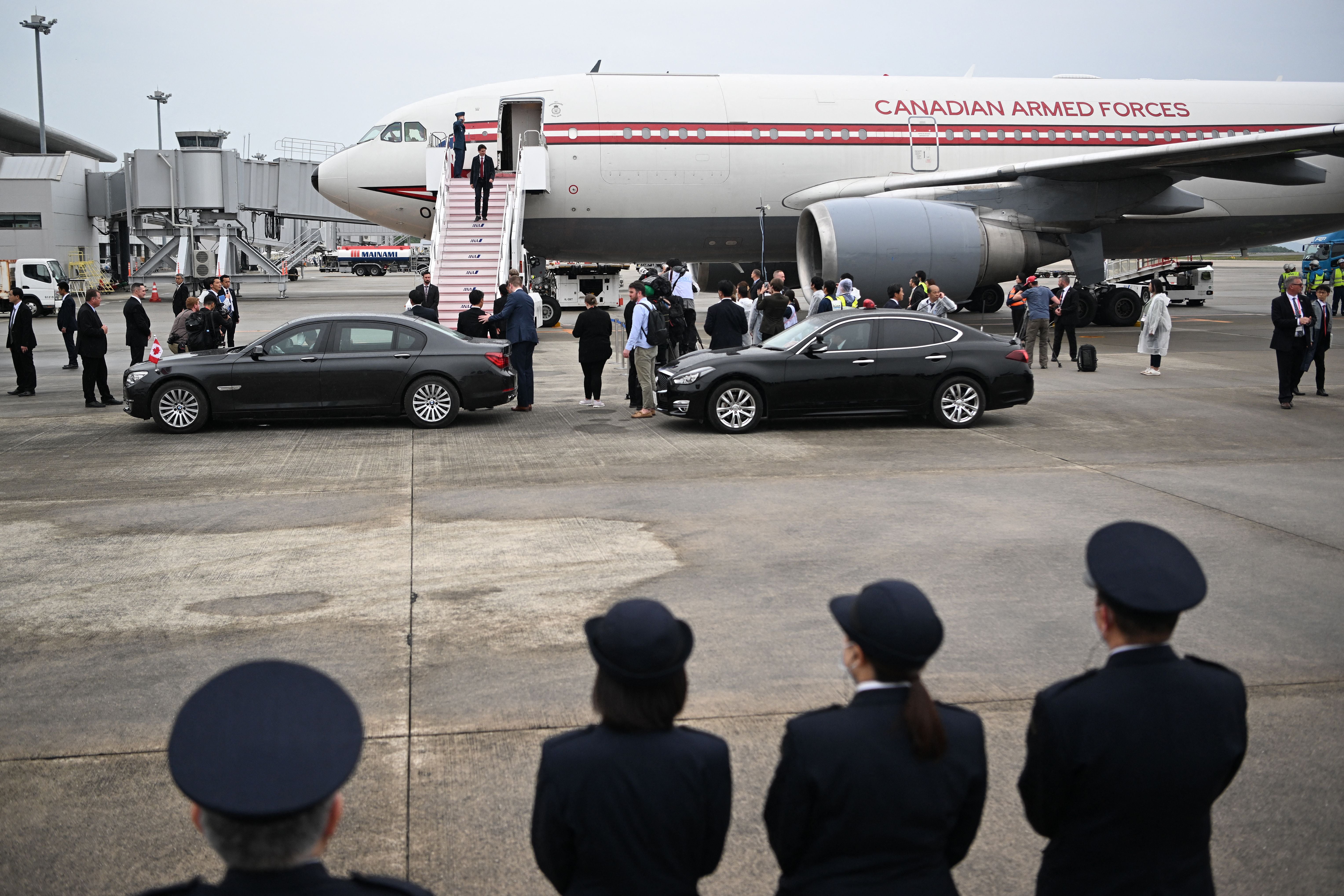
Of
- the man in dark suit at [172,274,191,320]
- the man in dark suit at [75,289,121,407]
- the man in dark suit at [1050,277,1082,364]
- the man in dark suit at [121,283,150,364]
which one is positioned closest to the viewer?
the man in dark suit at [75,289,121,407]

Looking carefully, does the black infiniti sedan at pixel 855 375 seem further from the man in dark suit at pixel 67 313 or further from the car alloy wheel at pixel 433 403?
the man in dark suit at pixel 67 313

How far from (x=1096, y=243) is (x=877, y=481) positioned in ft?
54.9

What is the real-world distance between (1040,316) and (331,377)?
1245 cm

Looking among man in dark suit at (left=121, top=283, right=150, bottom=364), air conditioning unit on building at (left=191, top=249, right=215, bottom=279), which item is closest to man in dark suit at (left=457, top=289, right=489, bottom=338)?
man in dark suit at (left=121, top=283, right=150, bottom=364)

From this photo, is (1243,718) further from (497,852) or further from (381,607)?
(381,607)

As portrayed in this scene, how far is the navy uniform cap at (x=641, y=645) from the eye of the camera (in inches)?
102

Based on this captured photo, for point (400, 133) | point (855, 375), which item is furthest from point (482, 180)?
point (855, 375)

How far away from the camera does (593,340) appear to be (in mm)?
15680

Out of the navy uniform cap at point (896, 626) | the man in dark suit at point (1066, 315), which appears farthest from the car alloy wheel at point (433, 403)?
the navy uniform cap at point (896, 626)

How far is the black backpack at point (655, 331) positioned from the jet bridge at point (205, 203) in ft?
105

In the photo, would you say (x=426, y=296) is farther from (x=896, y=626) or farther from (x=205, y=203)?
(x=205, y=203)

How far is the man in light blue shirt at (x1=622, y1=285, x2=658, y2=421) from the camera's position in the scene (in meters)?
15.0

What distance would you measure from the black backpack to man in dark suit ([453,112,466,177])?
10436mm

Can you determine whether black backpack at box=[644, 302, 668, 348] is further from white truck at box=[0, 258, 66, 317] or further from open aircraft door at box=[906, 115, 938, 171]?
white truck at box=[0, 258, 66, 317]
